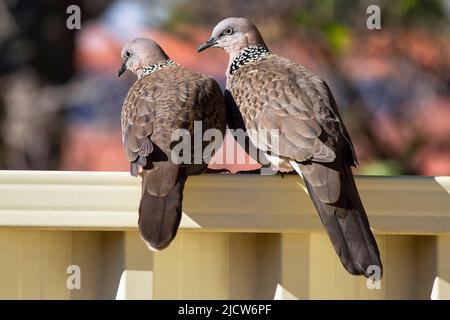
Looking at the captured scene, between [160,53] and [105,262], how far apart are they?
6.10 feet

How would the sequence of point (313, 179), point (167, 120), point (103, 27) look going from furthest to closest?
point (103, 27)
point (167, 120)
point (313, 179)

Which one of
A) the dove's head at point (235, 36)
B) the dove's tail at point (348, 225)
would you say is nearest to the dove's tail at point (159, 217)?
the dove's tail at point (348, 225)

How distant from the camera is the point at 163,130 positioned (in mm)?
3578

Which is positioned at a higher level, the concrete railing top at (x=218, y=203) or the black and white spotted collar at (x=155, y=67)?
the black and white spotted collar at (x=155, y=67)

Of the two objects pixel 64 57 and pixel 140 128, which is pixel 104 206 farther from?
pixel 64 57

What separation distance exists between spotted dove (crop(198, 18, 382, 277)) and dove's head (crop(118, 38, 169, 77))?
0.98 ft

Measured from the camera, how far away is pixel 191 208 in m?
3.02

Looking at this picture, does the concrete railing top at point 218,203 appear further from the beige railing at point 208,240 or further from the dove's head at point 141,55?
the dove's head at point 141,55

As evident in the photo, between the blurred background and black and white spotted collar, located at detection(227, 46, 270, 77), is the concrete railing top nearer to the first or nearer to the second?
black and white spotted collar, located at detection(227, 46, 270, 77)

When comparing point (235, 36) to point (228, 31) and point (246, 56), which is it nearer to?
point (228, 31)

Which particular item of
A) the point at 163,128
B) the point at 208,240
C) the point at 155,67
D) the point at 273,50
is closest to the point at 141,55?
Result: the point at 155,67

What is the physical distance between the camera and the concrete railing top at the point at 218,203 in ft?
9.66
